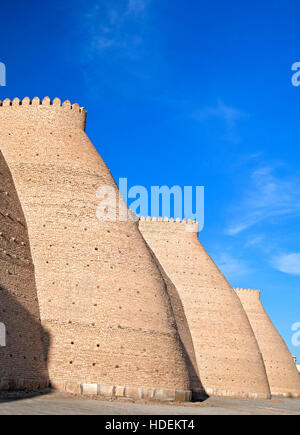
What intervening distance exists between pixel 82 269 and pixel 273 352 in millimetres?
25236

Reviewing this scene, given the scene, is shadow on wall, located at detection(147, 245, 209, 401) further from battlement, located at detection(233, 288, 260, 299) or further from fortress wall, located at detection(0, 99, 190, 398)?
battlement, located at detection(233, 288, 260, 299)

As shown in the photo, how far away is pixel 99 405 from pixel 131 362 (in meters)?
3.44

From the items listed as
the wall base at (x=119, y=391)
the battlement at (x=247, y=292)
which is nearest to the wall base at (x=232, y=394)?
the wall base at (x=119, y=391)

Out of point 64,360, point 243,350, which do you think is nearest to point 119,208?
point 64,360

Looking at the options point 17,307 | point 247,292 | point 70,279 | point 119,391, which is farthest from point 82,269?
point 247,292

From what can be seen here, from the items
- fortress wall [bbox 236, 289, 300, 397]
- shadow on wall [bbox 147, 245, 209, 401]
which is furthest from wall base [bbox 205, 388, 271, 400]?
fortress wall [bbox 236, 289, 300, 397]

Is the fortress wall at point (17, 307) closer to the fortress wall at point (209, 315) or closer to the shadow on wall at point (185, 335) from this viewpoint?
the shadow on wall at point (185, 335)

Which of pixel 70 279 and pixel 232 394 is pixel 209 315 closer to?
pixel 232 394

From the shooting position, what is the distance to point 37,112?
22.6 m

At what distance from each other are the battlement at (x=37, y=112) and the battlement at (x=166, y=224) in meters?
12.3

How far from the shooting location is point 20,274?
18172 millimetres

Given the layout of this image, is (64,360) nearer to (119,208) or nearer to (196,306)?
(119,208)
